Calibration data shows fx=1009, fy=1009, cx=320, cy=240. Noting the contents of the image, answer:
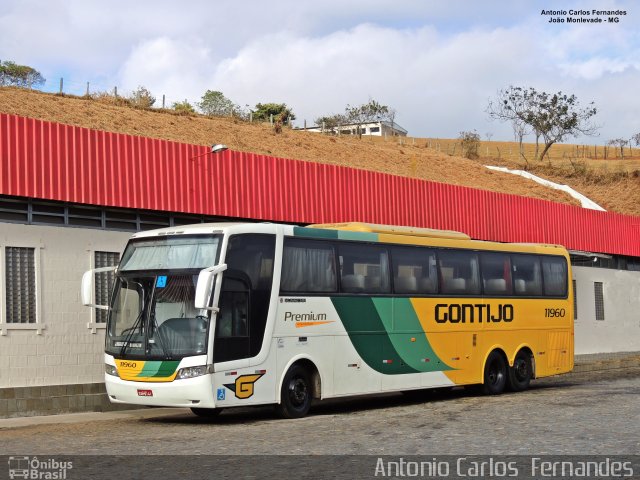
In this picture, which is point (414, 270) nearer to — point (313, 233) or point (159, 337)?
point (313, 233)

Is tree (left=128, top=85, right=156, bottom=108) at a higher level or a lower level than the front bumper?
higher

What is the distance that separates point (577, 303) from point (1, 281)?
2464 centimetres

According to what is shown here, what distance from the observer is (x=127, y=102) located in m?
41.3

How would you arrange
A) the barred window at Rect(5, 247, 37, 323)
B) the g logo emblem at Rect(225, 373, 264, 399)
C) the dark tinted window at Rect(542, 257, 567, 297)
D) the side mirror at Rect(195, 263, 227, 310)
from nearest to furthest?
the side mirror at Rect(195, 263, 227, 310) → the g logo emblem at Rect(225, 373, 264, 399) → the barred window at Rect(5, 247, 37, 323) → the dark tinted window at Rect(542, 257, 567, 297)

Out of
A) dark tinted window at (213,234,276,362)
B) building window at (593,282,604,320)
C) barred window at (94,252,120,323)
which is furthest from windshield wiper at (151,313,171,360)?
building window at (593,282,604,320)

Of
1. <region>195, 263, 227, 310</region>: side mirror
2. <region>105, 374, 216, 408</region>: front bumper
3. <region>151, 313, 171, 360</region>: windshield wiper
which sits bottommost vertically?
<region>105, 374, 216, 408</region>: front bumper

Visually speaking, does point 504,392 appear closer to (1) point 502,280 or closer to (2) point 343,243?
(1) point 502,280

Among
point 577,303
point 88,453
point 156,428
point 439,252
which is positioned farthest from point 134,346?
point 577,303

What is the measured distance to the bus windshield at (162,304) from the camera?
15.2m

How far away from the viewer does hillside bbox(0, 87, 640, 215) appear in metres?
35.2

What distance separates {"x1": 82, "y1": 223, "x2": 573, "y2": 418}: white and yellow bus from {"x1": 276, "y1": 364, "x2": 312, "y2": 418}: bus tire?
24mm

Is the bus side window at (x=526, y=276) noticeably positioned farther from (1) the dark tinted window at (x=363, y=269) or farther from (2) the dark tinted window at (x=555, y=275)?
(1) the dark tinted window at (x=363, y=269)

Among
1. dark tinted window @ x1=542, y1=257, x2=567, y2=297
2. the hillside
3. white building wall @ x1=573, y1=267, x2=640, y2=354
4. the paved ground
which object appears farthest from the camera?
white building wall @ x1=573, y1=267, x2=640, y2=354

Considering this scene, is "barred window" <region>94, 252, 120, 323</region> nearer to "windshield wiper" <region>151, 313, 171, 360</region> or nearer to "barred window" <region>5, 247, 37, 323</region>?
"barred window" <region>5, 247, 37, 323</region>
